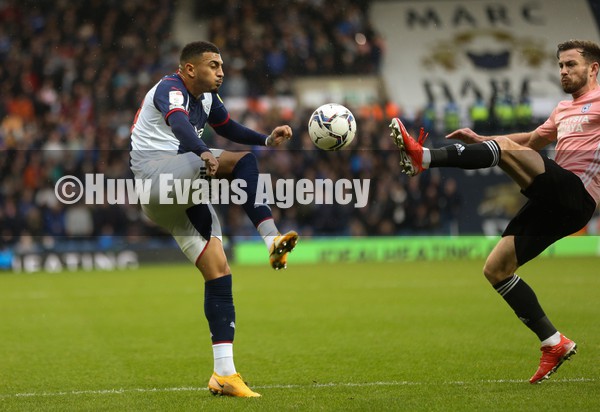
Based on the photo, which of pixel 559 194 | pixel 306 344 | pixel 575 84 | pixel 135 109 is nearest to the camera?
pixel 559 194

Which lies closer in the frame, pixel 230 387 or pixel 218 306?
pixel 230 387

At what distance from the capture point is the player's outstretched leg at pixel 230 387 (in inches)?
226

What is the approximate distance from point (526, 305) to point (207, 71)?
265cm

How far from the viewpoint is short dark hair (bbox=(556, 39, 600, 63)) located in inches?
240

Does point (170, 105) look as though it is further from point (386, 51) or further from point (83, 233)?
point (386, 51)

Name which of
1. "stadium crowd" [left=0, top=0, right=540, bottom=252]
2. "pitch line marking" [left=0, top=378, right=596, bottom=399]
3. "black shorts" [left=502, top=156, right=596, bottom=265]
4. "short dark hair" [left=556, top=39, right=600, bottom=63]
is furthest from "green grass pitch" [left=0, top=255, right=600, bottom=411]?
"stadium crowd" [left=0, top=0, right=540, bottom=252]

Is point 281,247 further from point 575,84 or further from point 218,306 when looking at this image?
point 575,84

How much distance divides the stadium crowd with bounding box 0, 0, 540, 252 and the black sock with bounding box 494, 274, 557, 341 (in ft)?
39.6

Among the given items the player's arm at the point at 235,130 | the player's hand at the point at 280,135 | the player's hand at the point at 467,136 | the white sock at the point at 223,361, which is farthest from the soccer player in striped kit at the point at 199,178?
the player's hand at the point at 467,136

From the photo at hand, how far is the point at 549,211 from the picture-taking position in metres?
6.05

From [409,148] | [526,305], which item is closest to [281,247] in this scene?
[409,148]

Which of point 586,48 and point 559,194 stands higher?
point 586,48

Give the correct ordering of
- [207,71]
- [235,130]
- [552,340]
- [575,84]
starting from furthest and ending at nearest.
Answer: [235,130] → [575,84] → [552,340] → [207,71]

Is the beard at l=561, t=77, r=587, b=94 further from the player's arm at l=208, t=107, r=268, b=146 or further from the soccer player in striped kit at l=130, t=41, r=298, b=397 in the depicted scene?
the soccer player in striped kit at l=130, t=41, r=298, b=397
